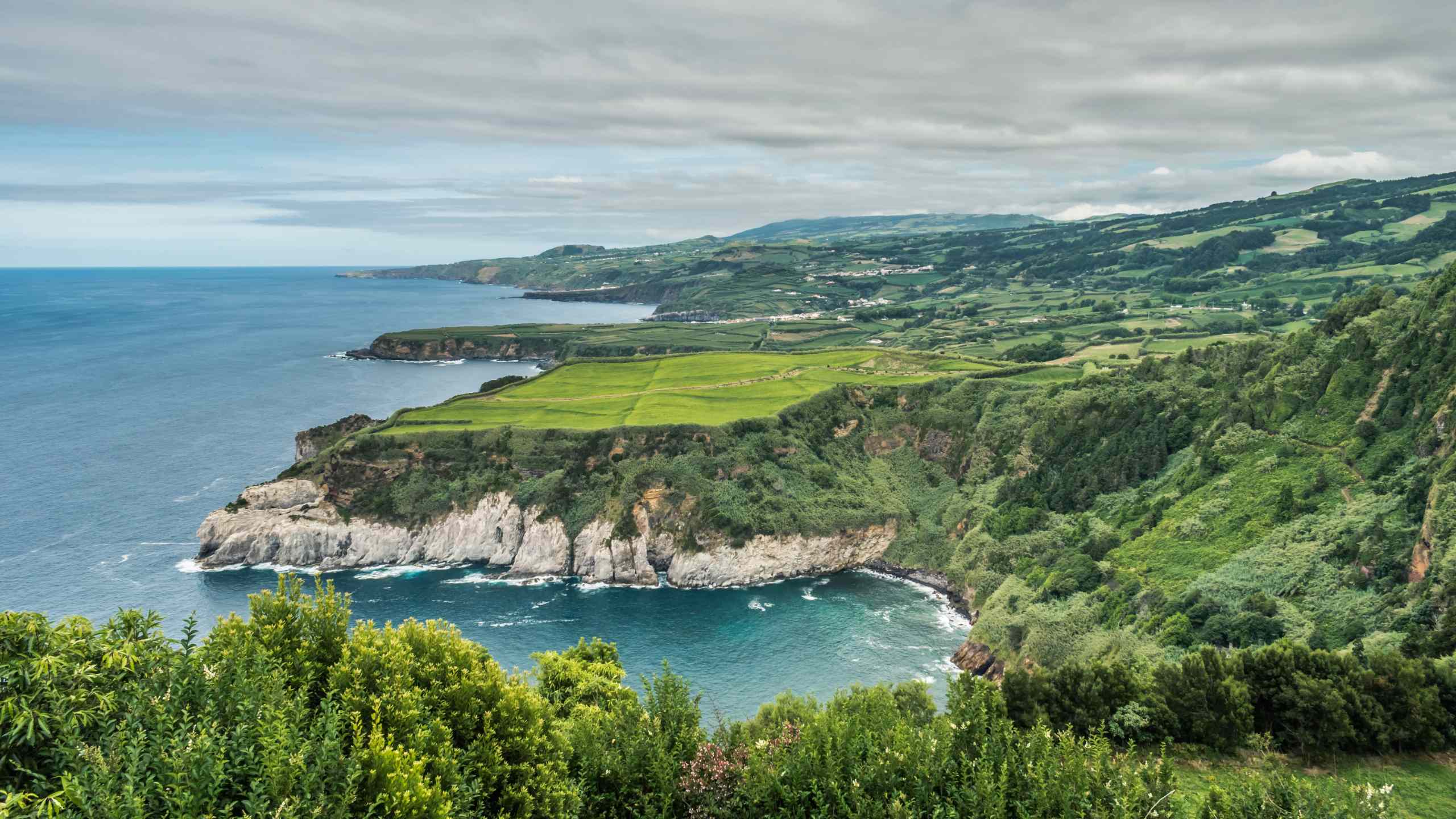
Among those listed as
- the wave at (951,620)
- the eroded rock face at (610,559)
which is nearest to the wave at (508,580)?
the eroded rock face at (610,559)

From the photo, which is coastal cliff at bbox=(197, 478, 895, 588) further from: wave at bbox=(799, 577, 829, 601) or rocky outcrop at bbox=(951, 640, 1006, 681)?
rocky outcrop at bbox=(951, 640, 1006, 681)

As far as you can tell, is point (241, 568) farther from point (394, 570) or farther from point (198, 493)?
point (198, 493)

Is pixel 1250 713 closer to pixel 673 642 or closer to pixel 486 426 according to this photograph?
pixel 673 642

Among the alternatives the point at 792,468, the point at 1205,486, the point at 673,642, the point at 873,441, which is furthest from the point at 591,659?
the point at 873,441

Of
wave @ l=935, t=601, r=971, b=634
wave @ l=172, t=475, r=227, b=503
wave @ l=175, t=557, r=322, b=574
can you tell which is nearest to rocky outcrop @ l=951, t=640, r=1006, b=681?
wave @ l=935, t=601, r=971, b=634

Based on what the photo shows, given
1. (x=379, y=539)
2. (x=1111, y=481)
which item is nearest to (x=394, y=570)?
(x=379, y=539)
